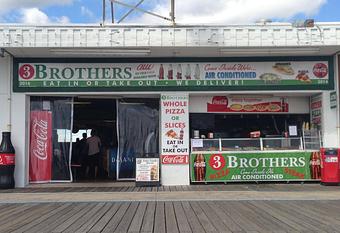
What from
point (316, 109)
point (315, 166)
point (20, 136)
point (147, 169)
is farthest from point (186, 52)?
point (20, 136)

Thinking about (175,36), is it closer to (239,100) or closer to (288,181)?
(239,100)

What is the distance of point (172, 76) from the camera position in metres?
16.5

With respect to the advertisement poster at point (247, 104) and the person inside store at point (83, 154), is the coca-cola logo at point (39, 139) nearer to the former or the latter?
the person inside store at point (83, 154)

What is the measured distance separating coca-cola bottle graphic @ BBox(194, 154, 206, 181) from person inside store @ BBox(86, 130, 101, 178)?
4507 mm

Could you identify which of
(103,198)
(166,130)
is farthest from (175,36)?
(103,198)

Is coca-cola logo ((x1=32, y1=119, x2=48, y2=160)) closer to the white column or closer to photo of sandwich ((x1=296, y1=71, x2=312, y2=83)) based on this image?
the white column

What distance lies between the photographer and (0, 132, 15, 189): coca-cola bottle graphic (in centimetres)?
1546

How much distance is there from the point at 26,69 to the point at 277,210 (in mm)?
9725

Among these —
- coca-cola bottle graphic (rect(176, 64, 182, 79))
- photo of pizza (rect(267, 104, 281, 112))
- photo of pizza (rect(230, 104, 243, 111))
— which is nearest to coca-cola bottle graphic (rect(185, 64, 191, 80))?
coca-cola bottle graphic (rect(176, 64, 182, 79))

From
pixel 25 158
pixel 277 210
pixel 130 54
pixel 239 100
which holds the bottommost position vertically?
pixel 277 210

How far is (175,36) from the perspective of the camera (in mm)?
15156

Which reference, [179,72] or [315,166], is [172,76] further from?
[315,166]

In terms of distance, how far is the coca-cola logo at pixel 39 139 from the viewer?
16734mm

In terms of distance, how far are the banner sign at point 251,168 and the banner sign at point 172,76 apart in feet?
7.53
